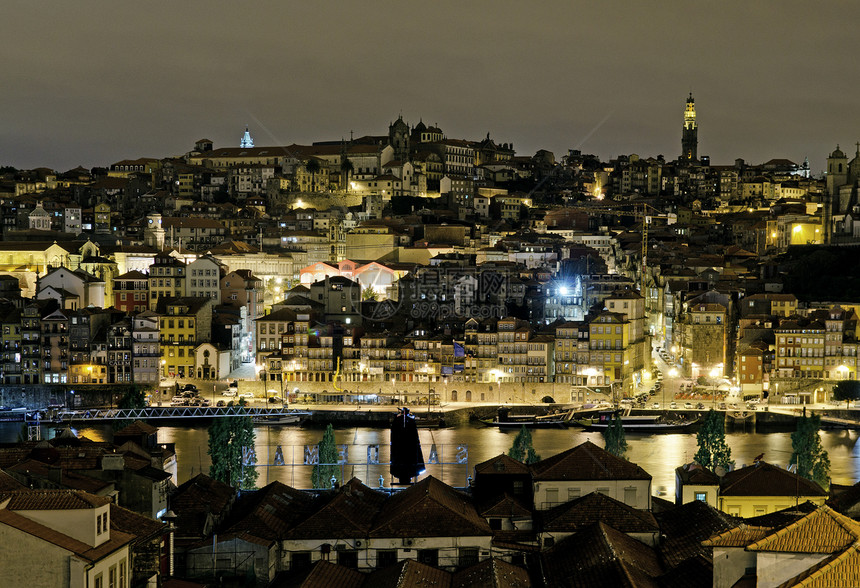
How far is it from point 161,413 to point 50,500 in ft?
81.0

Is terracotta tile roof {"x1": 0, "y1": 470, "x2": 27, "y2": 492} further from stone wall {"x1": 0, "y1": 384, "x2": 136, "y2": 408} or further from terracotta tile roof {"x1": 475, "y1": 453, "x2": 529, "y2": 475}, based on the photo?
stone wall {"x1": 0, "y1": 384, "x2": 136, "y2": 408}

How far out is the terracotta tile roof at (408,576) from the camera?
9.98 metres

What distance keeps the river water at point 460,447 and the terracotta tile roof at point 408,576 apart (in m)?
9.47

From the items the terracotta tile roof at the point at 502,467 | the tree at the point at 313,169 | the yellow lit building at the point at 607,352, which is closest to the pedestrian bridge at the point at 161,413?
the yellow lit building at the point at 607,352

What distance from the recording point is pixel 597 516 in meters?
11.9

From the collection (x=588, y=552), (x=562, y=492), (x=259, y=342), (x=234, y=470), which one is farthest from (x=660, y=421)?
(x=588, y=552)

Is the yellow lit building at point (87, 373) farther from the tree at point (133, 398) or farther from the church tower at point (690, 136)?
the church tower at point (690, 136)

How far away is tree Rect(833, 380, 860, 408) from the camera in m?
33.3

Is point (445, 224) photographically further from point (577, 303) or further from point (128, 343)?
point (128, 343)

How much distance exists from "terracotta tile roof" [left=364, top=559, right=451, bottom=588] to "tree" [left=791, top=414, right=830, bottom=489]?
1027 cm

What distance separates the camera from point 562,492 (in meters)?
12.6

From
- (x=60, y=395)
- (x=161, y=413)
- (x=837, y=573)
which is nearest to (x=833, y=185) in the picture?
(x=161, y=413)

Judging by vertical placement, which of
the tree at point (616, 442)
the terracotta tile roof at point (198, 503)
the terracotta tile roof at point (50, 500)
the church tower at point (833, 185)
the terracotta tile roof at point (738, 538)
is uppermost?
the church tower at point (833, 185)

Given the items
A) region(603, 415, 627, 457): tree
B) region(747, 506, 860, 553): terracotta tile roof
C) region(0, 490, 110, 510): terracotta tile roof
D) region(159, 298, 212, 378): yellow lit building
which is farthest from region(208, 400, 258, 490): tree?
region(159, 298, 212, 378): yellow lit building
